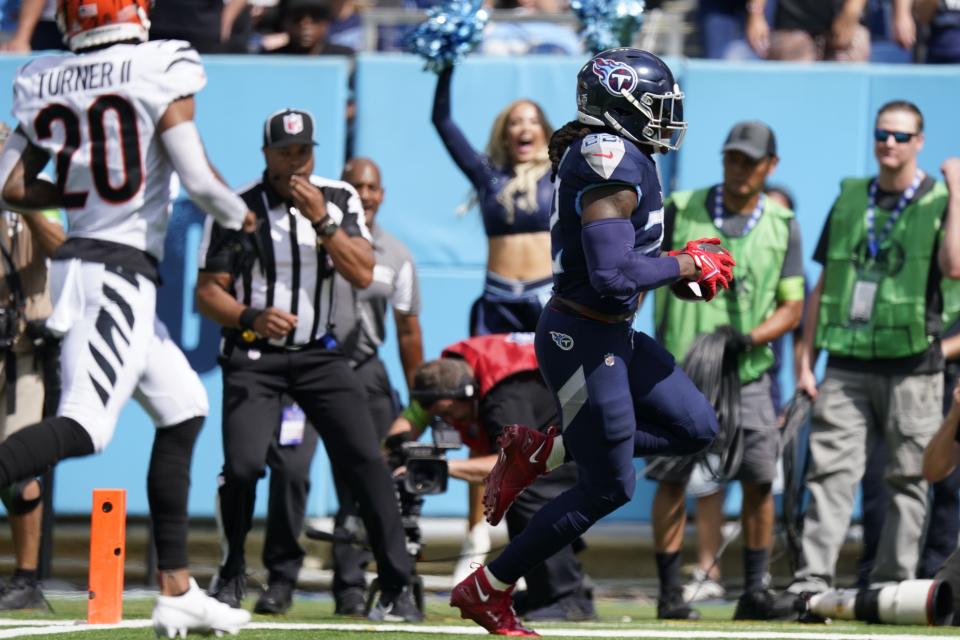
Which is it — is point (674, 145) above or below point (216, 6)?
below

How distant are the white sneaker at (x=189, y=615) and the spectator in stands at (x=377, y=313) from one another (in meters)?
2.36

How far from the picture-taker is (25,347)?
760 centimetres

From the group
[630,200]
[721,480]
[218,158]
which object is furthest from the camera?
[218,158]

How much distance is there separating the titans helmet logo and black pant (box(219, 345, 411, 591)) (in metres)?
1.96

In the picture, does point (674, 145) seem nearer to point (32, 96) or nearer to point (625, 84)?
point (625, 84)

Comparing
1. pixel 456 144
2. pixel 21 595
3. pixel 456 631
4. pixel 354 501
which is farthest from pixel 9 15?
pixel 456 631

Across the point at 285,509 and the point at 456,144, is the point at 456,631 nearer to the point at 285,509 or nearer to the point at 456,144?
the point at 285,509

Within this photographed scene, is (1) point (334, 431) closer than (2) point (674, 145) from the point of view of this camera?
No

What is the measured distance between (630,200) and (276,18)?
5824mm

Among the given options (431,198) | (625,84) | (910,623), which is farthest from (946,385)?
(625,84)

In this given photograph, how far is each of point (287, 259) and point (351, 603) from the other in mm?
1466

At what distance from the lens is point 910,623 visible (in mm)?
6328

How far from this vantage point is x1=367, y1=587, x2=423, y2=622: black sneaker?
658 centimetres

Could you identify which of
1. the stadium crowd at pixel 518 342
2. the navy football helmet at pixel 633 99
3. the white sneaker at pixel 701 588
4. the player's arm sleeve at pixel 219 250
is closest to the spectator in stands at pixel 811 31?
the stadium crowd at pixel 518 342
